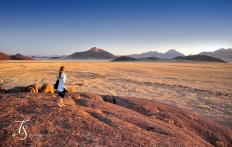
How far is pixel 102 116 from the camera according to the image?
16.5ft

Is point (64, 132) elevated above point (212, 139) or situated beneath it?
elevated above

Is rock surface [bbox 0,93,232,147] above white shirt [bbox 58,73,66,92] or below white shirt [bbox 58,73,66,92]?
below

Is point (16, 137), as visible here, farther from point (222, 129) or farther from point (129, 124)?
point (222, 129)

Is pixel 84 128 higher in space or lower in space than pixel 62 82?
lower

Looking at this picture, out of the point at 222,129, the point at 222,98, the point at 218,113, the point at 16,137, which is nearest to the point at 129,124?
the point at 16,137

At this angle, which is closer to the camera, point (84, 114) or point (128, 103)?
point (84, 114)

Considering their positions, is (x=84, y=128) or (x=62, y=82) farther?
(x=62, y=82)

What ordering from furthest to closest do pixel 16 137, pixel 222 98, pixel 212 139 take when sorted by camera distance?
pixel 222 98
pixel 212 139
pixel 16 137

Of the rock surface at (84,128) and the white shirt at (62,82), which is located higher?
the white shirt at (62,82)

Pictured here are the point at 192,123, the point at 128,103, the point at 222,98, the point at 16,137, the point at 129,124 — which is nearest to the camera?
the point at 16,137

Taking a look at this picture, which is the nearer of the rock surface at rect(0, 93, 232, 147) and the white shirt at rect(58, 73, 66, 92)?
the rock surface at rect(0, 93, 232, 147)

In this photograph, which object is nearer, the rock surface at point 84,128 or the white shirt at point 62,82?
the rock surface at point 84,128

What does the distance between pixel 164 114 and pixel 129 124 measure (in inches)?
95.2

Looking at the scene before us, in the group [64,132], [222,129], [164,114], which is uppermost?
[64,132]
